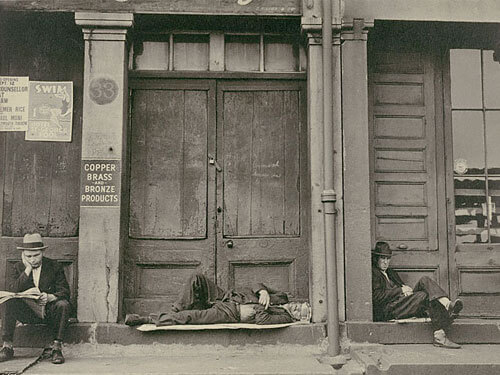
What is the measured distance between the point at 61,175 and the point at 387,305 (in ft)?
13.7

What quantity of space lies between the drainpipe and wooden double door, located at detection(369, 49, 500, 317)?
102cm

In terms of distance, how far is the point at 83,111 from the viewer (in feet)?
23.0

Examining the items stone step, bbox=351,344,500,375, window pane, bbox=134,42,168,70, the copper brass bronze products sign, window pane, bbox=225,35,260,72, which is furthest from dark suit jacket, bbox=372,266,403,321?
window pane, bbox=134,42,168,70

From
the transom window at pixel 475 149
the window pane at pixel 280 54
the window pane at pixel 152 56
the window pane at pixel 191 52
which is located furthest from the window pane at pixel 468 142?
the window pane at pixel 152 56

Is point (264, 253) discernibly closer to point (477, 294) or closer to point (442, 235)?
point (442, 235)

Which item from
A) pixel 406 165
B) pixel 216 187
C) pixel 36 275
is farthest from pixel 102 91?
pixel 406 165

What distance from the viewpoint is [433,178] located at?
7742mm

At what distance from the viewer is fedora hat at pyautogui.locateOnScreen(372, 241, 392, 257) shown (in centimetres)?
714

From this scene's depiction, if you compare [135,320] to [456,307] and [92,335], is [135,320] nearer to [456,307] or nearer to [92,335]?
[92,335]

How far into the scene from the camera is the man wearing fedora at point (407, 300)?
6711 mm

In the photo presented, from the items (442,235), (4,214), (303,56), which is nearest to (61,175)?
(4,214)

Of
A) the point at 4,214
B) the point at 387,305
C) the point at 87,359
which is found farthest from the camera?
the point at 4,214

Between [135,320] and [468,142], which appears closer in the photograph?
[135,320]

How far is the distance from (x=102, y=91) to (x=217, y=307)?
9.10 feet
